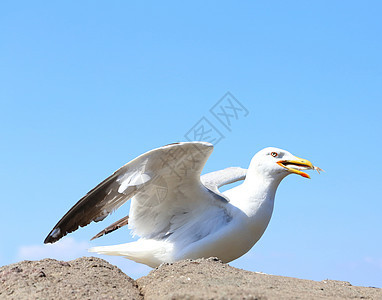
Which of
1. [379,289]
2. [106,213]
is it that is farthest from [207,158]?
[379,289]

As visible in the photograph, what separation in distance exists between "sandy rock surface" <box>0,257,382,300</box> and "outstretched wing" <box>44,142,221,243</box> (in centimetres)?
73

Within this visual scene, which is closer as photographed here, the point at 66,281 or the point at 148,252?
the point at 66,281

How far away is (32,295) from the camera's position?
17.5 ft

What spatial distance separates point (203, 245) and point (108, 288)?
2057 millimetres

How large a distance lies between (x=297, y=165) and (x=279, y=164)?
308 millimetres

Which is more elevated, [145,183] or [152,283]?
[145,183]

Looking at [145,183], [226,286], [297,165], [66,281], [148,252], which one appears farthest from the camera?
[297,165]

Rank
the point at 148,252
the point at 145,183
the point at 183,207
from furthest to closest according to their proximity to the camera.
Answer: the point at 183,207 → the point at 148,252 → the point at 145,183

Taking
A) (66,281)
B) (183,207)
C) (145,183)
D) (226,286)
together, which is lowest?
(66,281)

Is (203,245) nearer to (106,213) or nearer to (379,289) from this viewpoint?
(106,213)

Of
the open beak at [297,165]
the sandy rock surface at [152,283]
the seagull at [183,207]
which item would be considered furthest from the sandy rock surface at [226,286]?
the open beak at [297,165]

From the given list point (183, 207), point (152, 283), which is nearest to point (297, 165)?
point (183, 207)

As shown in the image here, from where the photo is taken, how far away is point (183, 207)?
25.0 feet

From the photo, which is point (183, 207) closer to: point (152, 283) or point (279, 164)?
point (279, 164)
